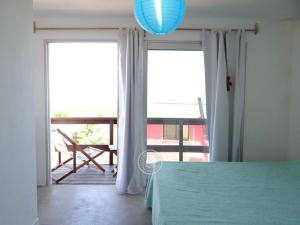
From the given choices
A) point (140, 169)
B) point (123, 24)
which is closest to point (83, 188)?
point (140, 169)

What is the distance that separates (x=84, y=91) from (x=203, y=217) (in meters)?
4.48

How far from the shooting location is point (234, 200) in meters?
2.12

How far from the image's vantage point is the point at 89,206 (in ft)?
10.5

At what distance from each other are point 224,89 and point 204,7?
1010mm

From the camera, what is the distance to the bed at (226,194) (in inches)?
72.9

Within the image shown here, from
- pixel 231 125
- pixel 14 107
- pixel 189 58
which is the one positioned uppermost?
pixel 189 58

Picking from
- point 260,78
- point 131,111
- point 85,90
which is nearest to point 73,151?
point 131,111

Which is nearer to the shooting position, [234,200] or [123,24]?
[234,200]

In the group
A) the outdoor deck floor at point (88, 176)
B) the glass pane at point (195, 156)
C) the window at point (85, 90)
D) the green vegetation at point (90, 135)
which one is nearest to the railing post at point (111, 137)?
the window at point (85, 90)

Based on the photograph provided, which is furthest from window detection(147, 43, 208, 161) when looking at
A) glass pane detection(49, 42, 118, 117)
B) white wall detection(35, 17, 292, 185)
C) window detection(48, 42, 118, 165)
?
glass pane detection(49, 42, 118, 117)

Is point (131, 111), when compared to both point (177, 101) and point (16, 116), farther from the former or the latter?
point (16, 116)

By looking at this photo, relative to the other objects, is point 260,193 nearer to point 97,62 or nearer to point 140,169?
point 140,169

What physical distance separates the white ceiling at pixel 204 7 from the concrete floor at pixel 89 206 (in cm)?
221

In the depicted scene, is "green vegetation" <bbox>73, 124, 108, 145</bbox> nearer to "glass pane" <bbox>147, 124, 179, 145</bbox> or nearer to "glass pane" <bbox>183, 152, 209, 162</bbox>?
"glass pane" <bbox>147, 124, 179, 145</bbox>
